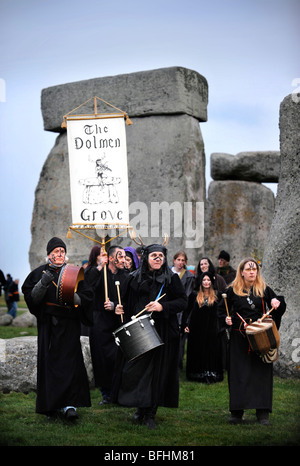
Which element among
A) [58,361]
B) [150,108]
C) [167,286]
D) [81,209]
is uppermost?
[150,108]

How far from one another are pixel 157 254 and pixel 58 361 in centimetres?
143

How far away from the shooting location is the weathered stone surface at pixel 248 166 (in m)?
17.0

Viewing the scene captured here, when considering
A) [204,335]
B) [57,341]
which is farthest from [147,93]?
[57,341]

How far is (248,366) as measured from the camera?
7484 millimetres

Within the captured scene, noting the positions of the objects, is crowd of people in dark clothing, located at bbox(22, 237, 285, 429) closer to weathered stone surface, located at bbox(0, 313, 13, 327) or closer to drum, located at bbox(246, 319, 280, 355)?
drum, located at bbox(246, 319, 280, 355)

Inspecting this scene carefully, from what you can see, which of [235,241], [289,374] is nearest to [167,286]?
[289,374]

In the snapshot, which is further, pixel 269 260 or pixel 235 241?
pixel 235 241

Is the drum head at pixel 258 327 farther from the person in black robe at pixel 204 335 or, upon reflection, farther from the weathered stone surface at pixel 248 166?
the weathered stone surface at pixel 248 166

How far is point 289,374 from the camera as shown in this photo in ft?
31.2

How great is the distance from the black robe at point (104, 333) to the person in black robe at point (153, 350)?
37.9 inches

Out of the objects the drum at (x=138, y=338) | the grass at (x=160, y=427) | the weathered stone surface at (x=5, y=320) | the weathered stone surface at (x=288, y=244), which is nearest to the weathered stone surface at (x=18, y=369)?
the grass at (x=160, y=427)

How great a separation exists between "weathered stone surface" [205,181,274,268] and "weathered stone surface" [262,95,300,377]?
21.3 ft

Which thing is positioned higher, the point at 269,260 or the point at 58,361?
the point at 269,260
